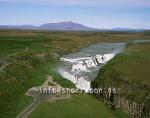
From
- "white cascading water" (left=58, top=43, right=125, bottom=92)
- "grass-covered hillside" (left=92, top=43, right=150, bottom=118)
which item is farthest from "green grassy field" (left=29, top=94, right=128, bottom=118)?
"white cascading water" (left=58, top=43, right=125, bottom=92)

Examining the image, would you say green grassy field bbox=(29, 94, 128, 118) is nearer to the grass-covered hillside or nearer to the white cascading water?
the grass-covered hillside

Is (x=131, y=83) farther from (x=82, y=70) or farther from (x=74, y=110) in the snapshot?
(x=82, y=70)

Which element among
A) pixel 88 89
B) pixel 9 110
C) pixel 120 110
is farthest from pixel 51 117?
pixel 88 89

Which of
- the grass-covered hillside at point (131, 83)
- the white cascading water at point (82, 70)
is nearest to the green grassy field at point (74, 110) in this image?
the grass-covered hillside at point (131, 83)

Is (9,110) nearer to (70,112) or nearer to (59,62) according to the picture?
(70,112)

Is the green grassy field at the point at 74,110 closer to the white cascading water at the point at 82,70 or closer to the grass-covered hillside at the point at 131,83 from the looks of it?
the grass-covered hillside at the point at 131,83

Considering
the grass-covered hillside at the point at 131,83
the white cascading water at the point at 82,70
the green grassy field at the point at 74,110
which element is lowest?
the white cascading water at the point at 82,70
